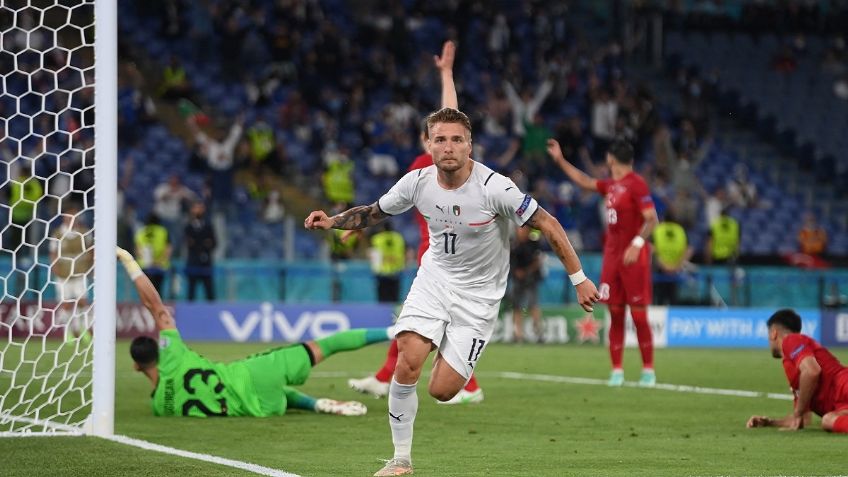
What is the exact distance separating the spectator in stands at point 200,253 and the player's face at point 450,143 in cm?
1638

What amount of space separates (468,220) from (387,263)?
16644mm

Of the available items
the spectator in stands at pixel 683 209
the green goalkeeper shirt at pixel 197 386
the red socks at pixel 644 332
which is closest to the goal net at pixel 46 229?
the green goalkeeper shirt at pixel 197 386

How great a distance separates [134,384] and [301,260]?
38.8 feet

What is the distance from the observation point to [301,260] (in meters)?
26.7

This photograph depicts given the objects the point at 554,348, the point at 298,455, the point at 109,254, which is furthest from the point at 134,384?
the point at 554,348

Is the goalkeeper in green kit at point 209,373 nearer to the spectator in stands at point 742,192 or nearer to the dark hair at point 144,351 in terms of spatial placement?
the dark hair at point 144,351

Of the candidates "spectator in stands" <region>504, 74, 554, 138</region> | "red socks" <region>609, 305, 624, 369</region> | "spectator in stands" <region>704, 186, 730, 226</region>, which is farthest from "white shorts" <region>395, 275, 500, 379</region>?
"spectator in stands" <region>504, 74, 554, 138</region>

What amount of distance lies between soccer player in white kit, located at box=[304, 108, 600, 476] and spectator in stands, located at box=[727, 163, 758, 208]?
22.9 m

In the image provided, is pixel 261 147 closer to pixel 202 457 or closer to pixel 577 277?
pixel 202 457

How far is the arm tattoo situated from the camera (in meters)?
8.49

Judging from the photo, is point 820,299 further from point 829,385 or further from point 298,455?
point 298,455

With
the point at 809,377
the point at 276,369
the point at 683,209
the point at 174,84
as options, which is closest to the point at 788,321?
the point at 809,377

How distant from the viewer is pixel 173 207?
25625 millimetres

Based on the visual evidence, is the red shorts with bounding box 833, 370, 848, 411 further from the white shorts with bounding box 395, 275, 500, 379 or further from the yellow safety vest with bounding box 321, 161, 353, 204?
the yellow safety vest with bounding box 321, 161, 353, 204
